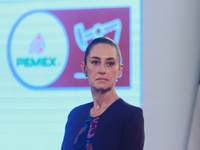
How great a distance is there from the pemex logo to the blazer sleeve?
111 cm

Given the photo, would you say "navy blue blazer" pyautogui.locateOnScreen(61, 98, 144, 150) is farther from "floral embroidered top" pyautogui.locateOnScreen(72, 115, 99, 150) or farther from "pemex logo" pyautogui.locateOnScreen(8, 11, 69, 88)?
"pemex logo" pyautogui.locateOnScreen(8, 11, 69, 88)

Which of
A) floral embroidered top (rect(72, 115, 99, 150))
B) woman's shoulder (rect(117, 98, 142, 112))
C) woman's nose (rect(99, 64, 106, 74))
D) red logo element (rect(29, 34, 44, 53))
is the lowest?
floral embroidered top (rect(72, 115, 99, 150))

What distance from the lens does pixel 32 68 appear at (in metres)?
2.08

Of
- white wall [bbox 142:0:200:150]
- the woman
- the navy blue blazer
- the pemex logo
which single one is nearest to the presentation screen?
the pemex logo

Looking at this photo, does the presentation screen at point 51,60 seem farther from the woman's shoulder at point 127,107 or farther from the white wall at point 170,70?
the woman's shoulder at point 127,107

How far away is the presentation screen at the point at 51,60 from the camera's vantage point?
2.01 meters

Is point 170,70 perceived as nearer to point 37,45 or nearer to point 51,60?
point 51,60

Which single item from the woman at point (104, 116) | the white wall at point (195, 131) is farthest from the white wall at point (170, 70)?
the woman at point (104, 116)

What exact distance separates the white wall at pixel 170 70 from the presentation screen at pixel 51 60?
107mm

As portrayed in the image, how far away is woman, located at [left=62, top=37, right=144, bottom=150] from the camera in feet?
3.68

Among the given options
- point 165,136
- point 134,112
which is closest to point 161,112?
point 165,136

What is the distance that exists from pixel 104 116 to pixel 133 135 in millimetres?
191

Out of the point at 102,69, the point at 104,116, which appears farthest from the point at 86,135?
the point at 102,69

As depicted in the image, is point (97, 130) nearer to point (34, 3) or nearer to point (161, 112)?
point (161, 112)
